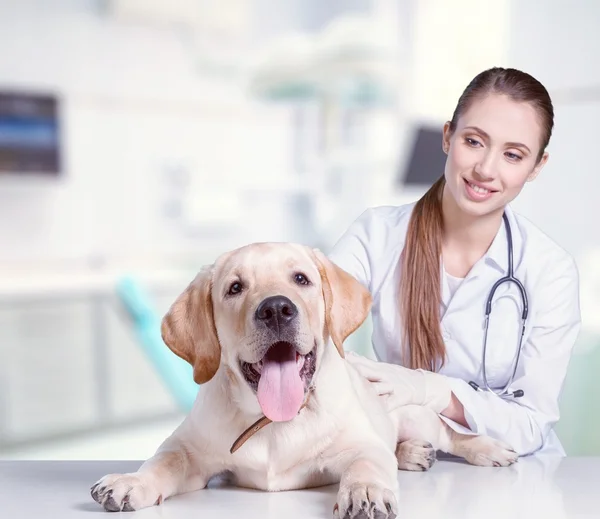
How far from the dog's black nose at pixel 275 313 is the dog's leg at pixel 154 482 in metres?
0.28

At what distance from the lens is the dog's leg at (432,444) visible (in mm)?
1522

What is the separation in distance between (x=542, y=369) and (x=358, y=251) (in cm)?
48

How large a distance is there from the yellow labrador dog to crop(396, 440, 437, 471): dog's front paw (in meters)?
0.10

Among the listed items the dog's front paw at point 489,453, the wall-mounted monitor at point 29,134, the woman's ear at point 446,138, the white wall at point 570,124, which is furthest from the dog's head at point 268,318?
the wall-mounted monitor at point 29,134

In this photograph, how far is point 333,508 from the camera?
1.20 metres

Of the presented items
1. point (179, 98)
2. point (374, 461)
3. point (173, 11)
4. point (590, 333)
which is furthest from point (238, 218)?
point (374, 461)

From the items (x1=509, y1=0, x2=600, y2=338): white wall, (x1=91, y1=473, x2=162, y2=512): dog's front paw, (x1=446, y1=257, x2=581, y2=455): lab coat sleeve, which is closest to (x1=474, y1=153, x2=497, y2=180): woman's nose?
(x1=446, y1=257, x2=581, y2=455): lab coat sleeve

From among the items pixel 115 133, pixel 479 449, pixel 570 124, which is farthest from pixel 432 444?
pixel 115 133

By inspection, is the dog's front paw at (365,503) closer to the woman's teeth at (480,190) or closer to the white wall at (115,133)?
the woman's teeth at (480,190)

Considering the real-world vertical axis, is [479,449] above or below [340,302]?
below

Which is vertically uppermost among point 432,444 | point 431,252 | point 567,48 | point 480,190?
point 567,48

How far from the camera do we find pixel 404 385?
1614 mm

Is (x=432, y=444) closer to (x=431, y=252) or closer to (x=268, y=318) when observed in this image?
(x=431, y=252)

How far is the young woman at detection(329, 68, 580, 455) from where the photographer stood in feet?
5.52
